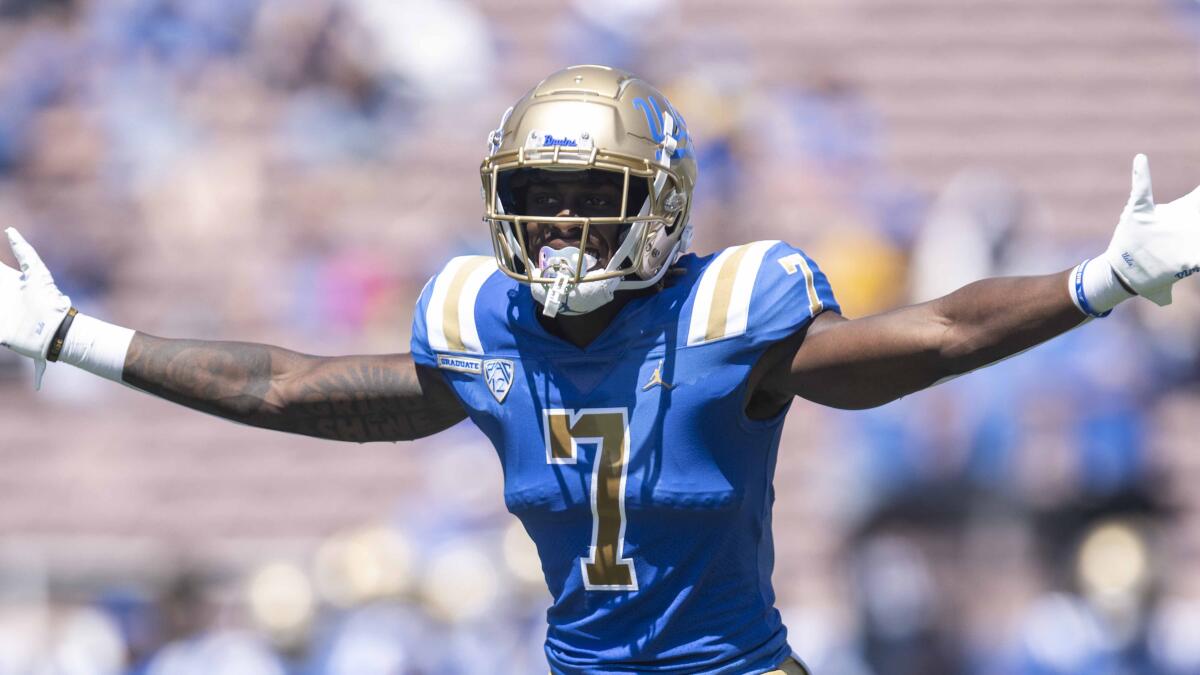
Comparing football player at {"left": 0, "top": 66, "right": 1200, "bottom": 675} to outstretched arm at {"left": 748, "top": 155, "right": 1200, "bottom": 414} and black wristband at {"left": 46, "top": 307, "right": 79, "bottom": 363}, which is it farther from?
black wristband at {"left": 46, "top": 307, "right": 79, "bottom": 363}

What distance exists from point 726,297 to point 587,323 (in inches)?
9.7

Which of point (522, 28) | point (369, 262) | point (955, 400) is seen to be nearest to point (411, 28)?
point (522, 28)

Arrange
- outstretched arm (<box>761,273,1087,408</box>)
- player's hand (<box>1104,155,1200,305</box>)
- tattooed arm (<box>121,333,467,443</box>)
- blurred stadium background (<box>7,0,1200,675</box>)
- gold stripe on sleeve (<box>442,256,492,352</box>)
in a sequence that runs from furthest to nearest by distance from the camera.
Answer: blurred stadium background (<box>7,0,1200,675</box>) < tattooed arm (<box>121,333,467,443</box>) < gold stripe on sleeve (<box>442,256,492,352</box>) < outstretched arm (<box>761,273,1087,408</box>) < player's hand (<box>1104,155,1200,305</box>)

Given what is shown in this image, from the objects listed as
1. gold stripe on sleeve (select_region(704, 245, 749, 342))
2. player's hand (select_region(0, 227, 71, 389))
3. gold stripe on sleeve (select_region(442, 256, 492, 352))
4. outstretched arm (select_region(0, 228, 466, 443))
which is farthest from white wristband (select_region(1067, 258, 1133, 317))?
player's hand (select_region(0, 227, 71, 389))

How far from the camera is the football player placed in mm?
2719

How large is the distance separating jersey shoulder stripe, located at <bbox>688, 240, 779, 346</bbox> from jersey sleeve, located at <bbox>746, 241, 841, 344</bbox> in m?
0.01

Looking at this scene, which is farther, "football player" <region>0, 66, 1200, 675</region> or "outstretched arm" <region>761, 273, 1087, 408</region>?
"football player" <region>0, 66, 1200, 675</region>

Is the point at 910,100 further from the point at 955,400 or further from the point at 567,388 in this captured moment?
the point at 567,388

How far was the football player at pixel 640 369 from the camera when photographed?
8.92 feet

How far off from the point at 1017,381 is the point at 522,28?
116 inches

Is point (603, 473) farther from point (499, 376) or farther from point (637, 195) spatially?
point (637, 195)

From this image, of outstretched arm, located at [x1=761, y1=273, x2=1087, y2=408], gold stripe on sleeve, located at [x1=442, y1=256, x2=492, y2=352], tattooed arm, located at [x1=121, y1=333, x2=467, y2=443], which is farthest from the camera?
tattooed arm, located at [x1=121, y1=333, x2=467, y2=443]

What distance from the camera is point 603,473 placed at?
275 cm

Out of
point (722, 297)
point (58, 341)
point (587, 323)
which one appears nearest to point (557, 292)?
point (587, 323)
